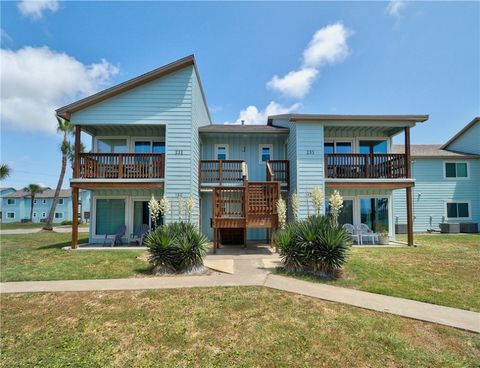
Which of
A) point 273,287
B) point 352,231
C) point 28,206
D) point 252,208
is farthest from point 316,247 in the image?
point 28,206

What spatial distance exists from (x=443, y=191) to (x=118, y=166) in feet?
69.4

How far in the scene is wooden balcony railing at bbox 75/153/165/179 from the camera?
1222cm

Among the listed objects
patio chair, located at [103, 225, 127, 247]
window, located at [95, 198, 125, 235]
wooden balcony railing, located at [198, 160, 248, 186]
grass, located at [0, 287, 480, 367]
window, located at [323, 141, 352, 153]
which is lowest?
grass, located at [0, 287, 480, 367]

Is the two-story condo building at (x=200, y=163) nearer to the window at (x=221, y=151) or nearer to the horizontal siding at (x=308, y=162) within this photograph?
the horizontal siding at (x=308, y=162)

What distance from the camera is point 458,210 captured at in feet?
61.7

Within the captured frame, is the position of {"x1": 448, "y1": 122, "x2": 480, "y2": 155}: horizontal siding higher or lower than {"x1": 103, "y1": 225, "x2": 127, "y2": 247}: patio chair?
higher

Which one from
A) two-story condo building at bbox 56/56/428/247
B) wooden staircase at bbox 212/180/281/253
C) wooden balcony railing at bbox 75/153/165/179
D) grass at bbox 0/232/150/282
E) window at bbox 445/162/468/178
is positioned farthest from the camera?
window at bbox 445/162/468/178

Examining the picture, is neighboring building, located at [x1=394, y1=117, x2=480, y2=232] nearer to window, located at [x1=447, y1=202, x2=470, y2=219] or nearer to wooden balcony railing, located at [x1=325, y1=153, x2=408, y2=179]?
window, located at [x1=447, y1=202, x2=470, y2=219]

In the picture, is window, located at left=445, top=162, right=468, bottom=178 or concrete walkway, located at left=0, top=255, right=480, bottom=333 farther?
window, located at left=445, top=162, right=468, bottom=178

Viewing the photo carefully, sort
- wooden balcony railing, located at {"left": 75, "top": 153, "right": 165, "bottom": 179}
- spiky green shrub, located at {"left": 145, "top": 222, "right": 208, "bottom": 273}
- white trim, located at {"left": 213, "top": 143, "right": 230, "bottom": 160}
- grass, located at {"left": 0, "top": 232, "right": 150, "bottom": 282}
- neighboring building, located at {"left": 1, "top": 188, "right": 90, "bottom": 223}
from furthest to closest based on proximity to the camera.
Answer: neighboring building, located at {"left": 1, "top": 188, "right": 90, "bottom": 223}
white trim, located at {"left": 213, "top": 143, "right": 230, "bottom": 160}
wooden balcony railing, located at {"left": 75, "top": 153, "right": 165, "bottom": 179}
spiky green shrub, located at {"left": 145, "top": 222, "right": 208, "bottom": 273}
grass, located at {"left": 0, "top": 232, "right": 150, "bottom": 282}

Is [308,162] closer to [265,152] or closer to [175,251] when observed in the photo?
[265,152]

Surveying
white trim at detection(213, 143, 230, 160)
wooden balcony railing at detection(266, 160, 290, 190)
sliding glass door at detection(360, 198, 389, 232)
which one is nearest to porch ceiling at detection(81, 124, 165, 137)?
white trim at detection(213, 143, 230, 160)

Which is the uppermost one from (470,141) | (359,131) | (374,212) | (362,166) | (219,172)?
(470,141)

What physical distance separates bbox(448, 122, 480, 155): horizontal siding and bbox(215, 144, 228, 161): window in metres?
18.6
